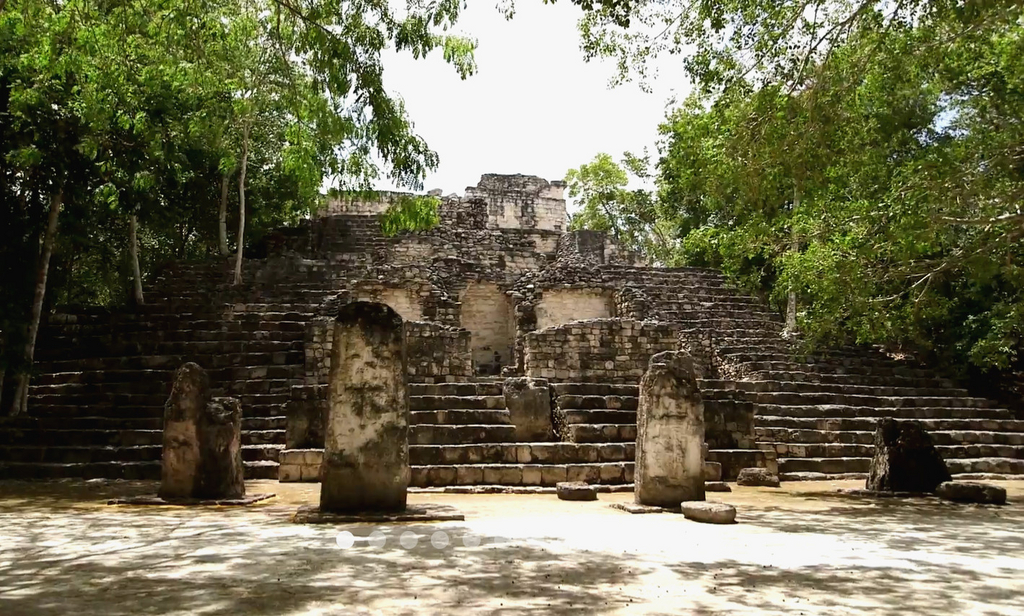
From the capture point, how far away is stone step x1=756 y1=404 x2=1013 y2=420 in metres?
12.8

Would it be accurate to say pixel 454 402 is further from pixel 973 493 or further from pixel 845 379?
pixel 845 379

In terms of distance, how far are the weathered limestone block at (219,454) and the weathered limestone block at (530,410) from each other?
4.00 metres

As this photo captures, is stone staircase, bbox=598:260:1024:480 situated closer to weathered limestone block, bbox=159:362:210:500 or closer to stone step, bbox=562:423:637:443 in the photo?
stone step, bbox=562:423:637:443

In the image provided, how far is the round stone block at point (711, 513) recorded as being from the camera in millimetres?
6512

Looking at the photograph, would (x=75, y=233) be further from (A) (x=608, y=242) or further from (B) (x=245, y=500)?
(A) (x=608, y=242)

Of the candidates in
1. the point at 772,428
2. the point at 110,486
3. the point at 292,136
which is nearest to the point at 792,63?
the point at 292,136

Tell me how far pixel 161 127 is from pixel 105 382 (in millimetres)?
4764

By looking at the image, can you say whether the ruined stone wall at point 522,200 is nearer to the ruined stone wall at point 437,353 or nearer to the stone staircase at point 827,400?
the stone staircase at point 827,400

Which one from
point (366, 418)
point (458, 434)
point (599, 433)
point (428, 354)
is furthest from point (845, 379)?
point (366, 418)

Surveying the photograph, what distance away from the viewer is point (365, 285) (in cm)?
1609

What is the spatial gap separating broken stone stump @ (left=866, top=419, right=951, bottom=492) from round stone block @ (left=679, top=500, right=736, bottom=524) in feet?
11.6

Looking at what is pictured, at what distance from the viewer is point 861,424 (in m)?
12.7

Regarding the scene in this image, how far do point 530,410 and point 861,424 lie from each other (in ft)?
19.8

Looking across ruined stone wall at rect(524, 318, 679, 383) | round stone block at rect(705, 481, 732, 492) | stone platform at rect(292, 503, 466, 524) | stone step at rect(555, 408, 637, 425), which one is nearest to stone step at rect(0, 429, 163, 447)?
stone platform at rect(292, 503, 466, 524)
